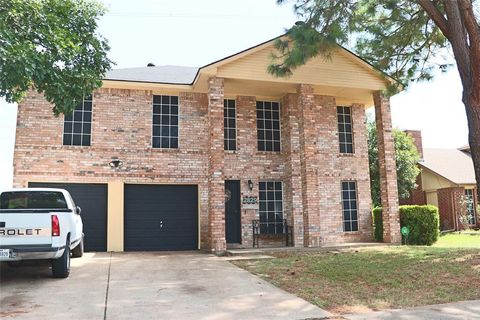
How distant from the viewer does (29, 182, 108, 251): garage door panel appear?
1365 centimetres

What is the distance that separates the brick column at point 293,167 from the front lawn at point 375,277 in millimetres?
3062

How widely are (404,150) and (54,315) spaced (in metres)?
22.5

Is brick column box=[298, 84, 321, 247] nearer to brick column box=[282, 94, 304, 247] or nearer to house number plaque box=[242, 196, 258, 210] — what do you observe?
brick column box=[282, 94, 304, 247]

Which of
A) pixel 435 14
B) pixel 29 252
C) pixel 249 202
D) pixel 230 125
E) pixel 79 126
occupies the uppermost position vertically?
pixel 435 14

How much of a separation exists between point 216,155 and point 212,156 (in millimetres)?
129

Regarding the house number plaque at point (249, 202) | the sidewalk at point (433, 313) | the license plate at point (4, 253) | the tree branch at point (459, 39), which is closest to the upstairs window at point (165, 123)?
the house number plaque at point (249, 202)

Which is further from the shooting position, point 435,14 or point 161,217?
point 161,217

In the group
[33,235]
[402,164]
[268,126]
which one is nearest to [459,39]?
[268,126]

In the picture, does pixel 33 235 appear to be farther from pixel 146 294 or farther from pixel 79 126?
pixel 79 126

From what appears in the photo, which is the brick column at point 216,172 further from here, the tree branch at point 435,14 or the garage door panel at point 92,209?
the tree branch at point 435,14

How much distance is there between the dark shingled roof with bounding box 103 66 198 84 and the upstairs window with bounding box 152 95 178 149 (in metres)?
0.74

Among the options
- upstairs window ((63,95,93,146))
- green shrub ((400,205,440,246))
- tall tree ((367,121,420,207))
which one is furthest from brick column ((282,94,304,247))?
tall tree ((367,121,420,207))

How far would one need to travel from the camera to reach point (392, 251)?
1192 cm

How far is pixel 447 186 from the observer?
25.7m
